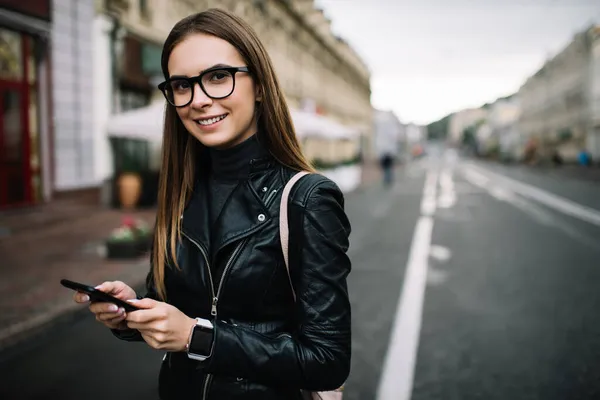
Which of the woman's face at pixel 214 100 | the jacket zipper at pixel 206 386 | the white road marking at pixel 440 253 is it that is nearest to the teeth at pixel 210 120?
the woman's face at pixel 214 100

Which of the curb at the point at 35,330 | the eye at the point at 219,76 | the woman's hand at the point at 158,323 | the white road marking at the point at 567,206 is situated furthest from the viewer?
the white road marking at the point at 567,206

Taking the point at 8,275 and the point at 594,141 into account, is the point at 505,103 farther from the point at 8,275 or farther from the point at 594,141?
the point at 8,275

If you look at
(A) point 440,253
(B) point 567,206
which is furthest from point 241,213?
(B) point 567,206

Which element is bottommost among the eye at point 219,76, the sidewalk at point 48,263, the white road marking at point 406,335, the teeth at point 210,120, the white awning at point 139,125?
the white road marking at point 406,335

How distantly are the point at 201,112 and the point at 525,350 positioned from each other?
389cm

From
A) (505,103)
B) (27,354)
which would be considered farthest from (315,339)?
(505,103)

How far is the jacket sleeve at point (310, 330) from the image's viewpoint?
129 cm

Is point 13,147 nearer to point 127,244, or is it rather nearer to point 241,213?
point 127,244

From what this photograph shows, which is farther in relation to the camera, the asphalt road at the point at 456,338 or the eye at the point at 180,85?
A: the asphalt road at the point at 456,338

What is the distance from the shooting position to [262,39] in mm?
25859

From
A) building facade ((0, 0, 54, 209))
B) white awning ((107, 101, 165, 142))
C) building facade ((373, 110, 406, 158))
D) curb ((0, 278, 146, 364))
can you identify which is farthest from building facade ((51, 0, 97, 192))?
building facade ((373, 110, 406, 158))

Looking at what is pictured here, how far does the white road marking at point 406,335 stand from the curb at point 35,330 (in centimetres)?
307

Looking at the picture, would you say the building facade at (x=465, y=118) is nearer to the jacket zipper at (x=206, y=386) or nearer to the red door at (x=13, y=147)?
the red door at (x=13, y=147)

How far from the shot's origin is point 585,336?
4605 mm
